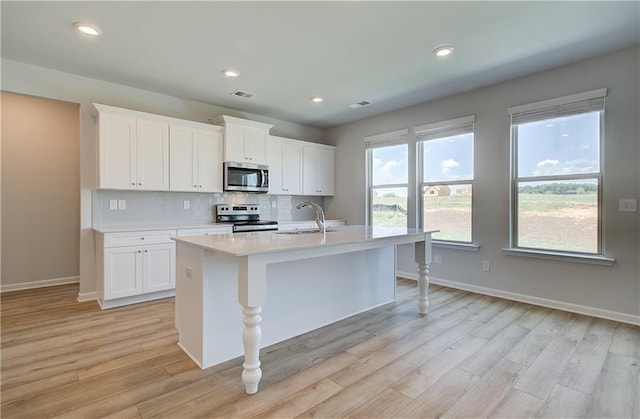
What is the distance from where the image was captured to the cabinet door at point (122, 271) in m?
3.32

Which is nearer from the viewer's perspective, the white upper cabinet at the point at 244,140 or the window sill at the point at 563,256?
the window sill at the point at 563,256

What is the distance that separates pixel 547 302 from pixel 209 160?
4.44m

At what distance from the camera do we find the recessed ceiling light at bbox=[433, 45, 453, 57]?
2.89m

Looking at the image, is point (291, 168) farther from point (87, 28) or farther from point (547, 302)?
point (547, 302)

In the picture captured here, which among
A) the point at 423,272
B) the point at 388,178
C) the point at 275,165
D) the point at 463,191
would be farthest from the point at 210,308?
the point at 388,178

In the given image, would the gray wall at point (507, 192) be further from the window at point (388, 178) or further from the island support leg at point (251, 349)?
the island support leg at point (251, 349)

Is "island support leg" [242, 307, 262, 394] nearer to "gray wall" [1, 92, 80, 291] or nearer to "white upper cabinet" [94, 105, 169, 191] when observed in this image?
"white upper cabinet" [94, 105, 169, 191]

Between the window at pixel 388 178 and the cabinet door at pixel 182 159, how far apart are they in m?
2.81

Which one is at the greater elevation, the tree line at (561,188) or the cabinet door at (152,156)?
the cabinet door at (152,156)

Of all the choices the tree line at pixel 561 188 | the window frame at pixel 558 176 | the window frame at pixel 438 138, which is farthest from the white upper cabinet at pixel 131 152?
the tree line at pixel 561 188

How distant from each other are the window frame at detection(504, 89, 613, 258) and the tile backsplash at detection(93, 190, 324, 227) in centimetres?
355

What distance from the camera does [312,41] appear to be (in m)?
2.78

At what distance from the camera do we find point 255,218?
16.3 feet

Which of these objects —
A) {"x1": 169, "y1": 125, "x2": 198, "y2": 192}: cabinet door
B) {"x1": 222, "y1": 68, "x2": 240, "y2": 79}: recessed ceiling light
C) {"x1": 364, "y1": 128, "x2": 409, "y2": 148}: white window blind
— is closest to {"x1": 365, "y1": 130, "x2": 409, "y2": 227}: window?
{"x1": 364, "y1": 128, "x2": 409, "y2": 148}: white window blind
